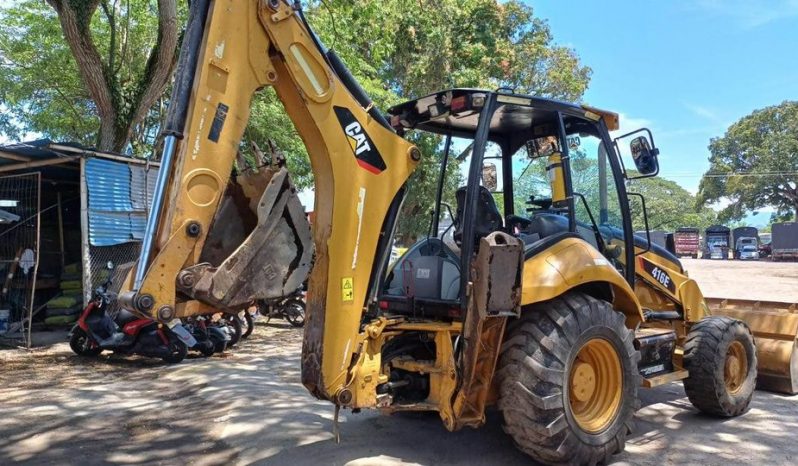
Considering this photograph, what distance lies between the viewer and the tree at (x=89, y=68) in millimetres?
10125

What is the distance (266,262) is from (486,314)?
1370 mm

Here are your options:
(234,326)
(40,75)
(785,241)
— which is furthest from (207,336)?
(785,241)

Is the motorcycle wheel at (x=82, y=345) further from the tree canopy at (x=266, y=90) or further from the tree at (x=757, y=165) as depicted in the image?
the tree at (x=757, y=165)

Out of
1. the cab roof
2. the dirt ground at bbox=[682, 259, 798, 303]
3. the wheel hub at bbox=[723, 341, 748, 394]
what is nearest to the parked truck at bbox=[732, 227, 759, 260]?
A: the dirt ground at bbox=[682, 259, 798, 303]

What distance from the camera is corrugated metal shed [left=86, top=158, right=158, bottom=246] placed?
33.7 feet

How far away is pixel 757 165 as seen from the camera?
44125 mm

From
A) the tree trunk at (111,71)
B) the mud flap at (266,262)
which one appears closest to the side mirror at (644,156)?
the mud flap at (266,262)

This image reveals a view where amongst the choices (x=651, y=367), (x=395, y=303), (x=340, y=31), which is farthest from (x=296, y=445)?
(x=340, y=31)

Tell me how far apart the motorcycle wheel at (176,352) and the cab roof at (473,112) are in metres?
5.10

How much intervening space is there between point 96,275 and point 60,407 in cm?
517

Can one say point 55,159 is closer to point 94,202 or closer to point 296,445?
point 94,202

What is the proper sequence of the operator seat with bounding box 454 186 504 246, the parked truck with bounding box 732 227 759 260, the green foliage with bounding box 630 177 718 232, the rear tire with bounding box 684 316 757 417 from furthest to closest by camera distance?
the green foliage with bounding box 630 177 718 232, the parked truck with bounding box 732 227 759 260, the rear tire with bounding box 684 316 757 417, the operator seat with bounding box 454 186 504 246

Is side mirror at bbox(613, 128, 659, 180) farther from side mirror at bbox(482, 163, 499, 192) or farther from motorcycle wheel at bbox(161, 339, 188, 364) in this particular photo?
motorcycle wheel at bbox(161, 339, 188, 364)

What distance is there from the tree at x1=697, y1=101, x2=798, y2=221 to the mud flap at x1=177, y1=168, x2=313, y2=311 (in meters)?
46.7
